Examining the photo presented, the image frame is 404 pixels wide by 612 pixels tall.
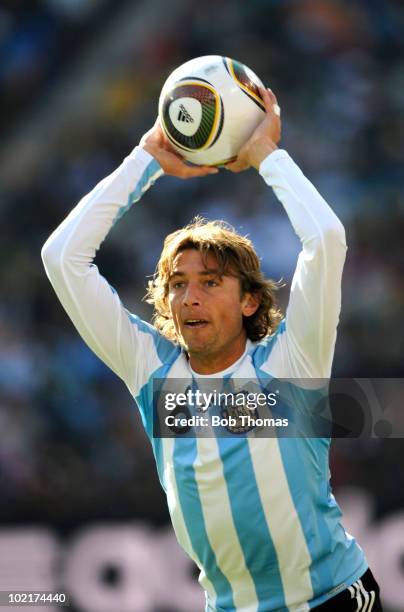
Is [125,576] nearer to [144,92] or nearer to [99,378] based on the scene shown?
[99,378]

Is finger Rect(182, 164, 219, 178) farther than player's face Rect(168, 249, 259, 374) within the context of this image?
Yes

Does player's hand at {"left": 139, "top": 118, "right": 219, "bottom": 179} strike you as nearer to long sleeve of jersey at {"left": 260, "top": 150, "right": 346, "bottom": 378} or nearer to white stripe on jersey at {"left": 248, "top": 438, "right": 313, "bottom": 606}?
long sleeve of jersey at {"left": 260, "top": 150, "right": 346, "bottom": 378}

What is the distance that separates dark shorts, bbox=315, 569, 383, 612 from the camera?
3.23 m

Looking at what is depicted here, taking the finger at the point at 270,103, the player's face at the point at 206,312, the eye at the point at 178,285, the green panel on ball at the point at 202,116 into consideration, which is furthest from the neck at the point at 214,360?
the finger at the point at 270,103

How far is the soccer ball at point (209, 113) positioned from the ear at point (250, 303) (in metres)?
0.54

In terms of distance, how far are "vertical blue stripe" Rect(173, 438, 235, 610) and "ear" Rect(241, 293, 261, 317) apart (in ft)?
1.85

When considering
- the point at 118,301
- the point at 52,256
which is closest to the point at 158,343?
the point at 118,301

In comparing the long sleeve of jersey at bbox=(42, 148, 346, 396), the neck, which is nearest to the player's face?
the neck

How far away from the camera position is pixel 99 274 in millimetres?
3477

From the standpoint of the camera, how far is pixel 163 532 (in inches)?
268

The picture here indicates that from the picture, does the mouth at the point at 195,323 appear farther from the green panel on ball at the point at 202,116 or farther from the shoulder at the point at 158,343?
the green panel on ball at the point at 202,116

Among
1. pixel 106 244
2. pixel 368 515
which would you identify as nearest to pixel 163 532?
pixel 368 515

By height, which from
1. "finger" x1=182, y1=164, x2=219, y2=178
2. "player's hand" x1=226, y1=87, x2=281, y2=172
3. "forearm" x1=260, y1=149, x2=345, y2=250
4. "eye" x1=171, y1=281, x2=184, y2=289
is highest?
"player's hand" x1=226, y1=87, x2=281, y2=172

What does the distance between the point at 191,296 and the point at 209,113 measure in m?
0.76
